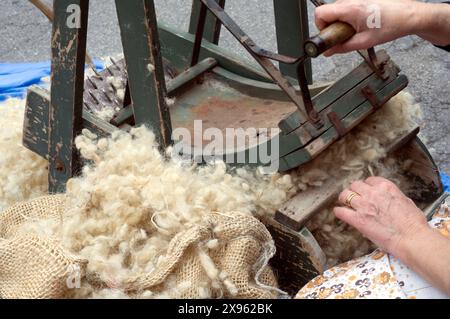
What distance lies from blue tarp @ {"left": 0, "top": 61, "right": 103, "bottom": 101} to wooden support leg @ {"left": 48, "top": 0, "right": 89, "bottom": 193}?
1011 millimetres

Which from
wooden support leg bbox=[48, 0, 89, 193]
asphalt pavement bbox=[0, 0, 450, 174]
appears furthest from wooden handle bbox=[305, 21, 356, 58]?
asphalt pavement bbox=[0, 0, 450, 174]

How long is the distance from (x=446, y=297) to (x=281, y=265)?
1.24 ft

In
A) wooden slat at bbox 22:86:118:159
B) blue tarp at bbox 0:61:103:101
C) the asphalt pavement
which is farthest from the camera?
the asphalt pavement

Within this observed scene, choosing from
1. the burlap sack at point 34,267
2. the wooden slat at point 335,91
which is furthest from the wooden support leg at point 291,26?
the burlap sack at point 34,267

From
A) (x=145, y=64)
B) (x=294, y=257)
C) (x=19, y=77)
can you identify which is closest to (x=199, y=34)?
(x=145, y=64)

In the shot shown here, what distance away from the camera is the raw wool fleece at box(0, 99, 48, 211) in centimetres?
161

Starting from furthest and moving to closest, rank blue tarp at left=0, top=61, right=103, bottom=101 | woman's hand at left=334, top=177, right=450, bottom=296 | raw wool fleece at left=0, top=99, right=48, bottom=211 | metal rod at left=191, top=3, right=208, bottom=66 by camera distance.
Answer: blue tarp at left=0, top=61, right=103, bottom=101 → metal rod at left=191, top=3, right=208, bottom=66 → raw wool fleece at left=0, top=99, right=48, bottom=211 → woman's hand at left=334, top=177, right=450, bottom=296

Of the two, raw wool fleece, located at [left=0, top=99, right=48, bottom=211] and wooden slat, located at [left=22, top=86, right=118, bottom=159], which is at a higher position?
wooden slat, located at [left=22, top=86, right=118, bottom=159]

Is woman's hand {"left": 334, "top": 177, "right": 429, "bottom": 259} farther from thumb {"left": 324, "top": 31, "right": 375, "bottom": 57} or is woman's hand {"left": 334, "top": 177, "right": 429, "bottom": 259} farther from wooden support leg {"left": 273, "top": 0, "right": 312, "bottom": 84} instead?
wooden support leg {"left": 273, "top": 0, "right": 312, "bottom": 84}

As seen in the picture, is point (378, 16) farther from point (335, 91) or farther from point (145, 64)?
point (145, 64)

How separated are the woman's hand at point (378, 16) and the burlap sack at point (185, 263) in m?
0.42

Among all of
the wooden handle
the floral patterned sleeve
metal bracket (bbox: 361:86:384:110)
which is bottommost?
the floral patterned sleeve

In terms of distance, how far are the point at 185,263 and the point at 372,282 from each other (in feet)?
1.21
